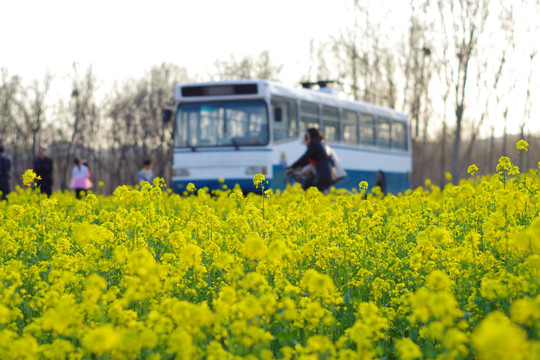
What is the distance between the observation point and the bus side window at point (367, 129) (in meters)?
17.6

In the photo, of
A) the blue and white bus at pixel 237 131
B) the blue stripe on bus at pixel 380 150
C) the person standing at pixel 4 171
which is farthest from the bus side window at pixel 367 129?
the person standing at pixel 4 171

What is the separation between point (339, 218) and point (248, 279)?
10.1ft

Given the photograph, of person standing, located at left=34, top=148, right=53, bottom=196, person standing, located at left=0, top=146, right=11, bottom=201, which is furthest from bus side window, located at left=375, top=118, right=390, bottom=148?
person standing, located at left=0, top=146, right=11, bottom=201

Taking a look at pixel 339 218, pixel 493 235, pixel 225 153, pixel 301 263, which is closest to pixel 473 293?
pixel 493 235

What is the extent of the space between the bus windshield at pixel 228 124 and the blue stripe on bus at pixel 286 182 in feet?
2.65

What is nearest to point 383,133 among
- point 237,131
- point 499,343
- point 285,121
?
point 285,121

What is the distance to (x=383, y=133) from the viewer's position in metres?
19.1

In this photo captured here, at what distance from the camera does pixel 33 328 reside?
9.68 feet

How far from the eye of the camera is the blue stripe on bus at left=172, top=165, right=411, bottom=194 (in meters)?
13.7

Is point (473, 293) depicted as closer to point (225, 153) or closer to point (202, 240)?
point (202, 240)

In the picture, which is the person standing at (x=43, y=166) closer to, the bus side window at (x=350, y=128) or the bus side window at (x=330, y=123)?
the bus side window at (x=330, y=123)

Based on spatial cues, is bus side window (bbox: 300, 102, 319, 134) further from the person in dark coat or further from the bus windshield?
the person in dark coat

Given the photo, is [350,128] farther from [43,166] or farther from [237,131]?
[43,166]

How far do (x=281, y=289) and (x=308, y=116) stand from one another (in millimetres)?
11575
